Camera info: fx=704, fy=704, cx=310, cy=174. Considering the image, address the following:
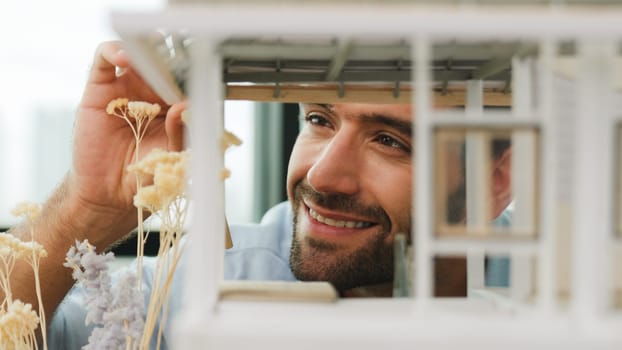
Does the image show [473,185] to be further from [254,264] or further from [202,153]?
[254,264]

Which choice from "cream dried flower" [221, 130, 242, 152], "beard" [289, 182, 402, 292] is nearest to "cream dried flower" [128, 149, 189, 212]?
"cream dried flower" [221, 130, 242, 152]

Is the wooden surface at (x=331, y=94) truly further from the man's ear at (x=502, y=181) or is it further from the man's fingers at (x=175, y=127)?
the man's ear at (x=502, y=181)

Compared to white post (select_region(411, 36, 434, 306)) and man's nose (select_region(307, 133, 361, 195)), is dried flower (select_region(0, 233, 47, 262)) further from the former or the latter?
man's nose (select_region(307, 133, 361, 195))

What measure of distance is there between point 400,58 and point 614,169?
3.19 ft

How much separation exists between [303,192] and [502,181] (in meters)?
1.06

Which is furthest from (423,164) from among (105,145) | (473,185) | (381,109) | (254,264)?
(254,264)

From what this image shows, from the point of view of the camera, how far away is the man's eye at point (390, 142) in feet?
11.7

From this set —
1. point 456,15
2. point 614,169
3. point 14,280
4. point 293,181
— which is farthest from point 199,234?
point 293,181

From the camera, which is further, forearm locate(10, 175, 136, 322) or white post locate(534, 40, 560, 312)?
forearm locate(10, 175, 136, 322)

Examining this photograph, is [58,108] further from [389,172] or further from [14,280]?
[389,172]

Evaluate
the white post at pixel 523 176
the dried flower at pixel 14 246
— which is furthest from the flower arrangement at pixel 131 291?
the white post at pixel 523 176

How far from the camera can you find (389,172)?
3578 millimetres

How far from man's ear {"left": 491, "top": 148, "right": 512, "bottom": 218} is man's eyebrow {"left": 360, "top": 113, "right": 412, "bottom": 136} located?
0.46 m

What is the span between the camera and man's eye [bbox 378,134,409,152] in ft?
11.7
